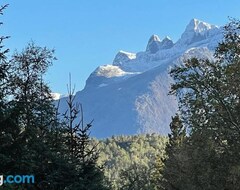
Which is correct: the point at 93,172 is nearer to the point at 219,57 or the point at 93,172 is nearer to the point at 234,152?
the point at 234,152

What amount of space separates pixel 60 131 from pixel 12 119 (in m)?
8.02

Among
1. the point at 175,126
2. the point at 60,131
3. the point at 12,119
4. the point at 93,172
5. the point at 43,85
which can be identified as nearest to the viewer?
the point at 12,119

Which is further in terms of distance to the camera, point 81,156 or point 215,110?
point 215,110

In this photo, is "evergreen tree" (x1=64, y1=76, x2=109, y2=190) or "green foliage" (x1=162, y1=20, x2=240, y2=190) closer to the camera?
"evergreen tree" (x1=64, y1=76, x2=109, y2=190)

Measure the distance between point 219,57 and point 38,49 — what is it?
10.00 m

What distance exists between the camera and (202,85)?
23.5m

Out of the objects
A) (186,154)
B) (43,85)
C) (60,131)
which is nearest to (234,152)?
(186,154)

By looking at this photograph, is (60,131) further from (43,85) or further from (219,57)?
(219,57)

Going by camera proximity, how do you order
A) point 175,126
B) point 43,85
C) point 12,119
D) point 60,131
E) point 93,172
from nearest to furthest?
1. point 12,119
2. point 93,172
3. point 60,131
4. point 43,85
5. point 175,126

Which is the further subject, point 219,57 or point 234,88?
point 219,57

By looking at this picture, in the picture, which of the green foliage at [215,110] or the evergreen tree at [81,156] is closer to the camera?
the evergreen tree at [81,156]

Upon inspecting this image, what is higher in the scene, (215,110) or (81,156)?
(215,110)

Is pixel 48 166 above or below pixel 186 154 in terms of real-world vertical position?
below

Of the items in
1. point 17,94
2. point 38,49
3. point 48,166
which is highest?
point 38,49
